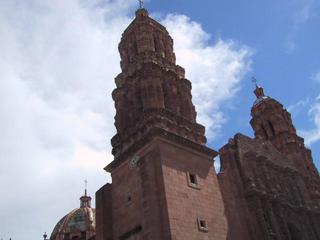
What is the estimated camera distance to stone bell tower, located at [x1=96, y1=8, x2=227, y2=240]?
54.5 ft

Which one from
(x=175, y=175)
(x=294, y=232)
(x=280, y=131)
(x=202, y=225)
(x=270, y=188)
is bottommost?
(x=202, y=225)

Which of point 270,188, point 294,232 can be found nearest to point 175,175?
point 270,188

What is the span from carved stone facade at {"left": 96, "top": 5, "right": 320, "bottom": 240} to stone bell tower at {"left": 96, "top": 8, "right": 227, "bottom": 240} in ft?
0.15

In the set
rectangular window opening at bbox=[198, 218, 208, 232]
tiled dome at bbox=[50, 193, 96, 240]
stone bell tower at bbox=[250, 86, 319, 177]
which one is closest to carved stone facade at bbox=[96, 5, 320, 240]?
rectangular window opening at bbox=[198, 218, 208, 232]

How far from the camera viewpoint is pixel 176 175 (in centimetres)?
1772

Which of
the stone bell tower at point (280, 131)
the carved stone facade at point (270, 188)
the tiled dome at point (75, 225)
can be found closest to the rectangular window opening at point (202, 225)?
the carved stone facade at point (270, 188)

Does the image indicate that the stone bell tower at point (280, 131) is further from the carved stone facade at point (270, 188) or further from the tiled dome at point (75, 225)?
the tiled dome at point (75, 225)

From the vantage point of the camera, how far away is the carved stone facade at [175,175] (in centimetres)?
1703

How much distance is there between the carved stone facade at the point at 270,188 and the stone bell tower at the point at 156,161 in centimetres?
202

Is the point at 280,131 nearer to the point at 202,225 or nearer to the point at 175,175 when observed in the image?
the point at 175,175

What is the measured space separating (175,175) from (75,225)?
106 ft

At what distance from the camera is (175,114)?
66.9 ft

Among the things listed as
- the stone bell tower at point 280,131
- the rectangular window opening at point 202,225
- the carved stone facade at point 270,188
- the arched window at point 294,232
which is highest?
the stone bell tower at point 280,131

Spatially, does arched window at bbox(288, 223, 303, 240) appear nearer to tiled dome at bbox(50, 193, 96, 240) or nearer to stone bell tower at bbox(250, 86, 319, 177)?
stone bell tower at bbox(250, 86, 319, 177)
